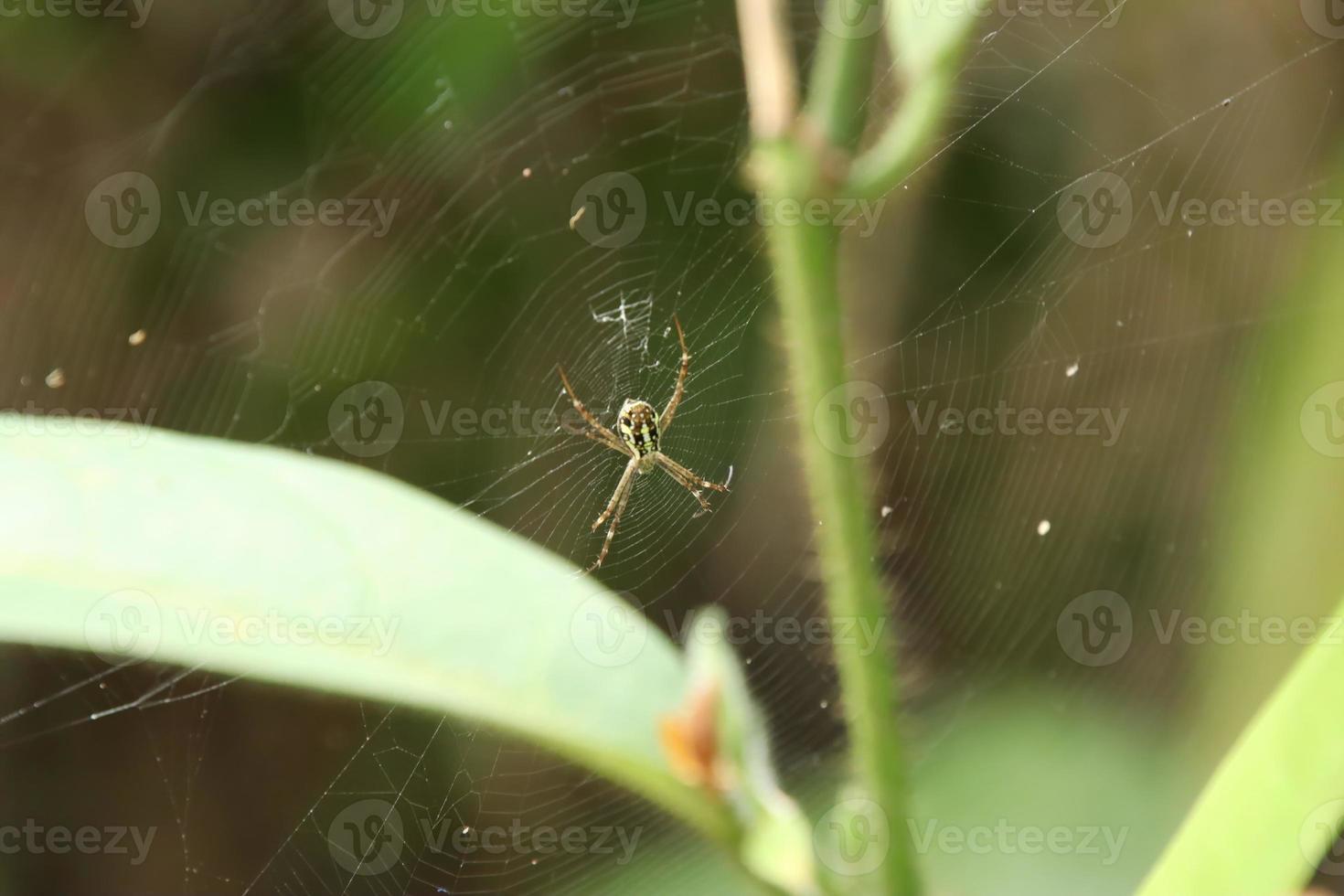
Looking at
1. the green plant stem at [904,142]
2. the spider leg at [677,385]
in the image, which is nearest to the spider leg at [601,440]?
the spider leg at [677,385]

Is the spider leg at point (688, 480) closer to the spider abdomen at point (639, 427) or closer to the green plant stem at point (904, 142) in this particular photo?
the spider abdomen at point (639, 427)

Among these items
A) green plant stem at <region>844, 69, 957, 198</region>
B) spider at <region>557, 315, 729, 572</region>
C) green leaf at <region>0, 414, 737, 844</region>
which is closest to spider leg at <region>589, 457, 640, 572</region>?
spider at <region>557, 315, 729, 572</region>

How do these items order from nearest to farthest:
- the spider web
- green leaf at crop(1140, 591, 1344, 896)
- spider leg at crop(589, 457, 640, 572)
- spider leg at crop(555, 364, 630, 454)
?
green leaf at crop(1140, 591, 1344, 896)
the spider web
spider leg at crop(555, 364, 630, 454)
spider leg at crop(589, 457, 640, 572)

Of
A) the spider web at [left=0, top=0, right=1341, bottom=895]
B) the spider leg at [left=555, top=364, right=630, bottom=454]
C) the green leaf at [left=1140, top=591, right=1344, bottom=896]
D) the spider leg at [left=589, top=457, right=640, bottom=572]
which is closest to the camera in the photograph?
the green leaf at [left=1140, top=591, right=1344, bottom=896]

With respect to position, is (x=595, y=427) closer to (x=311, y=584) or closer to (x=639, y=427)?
(x=639, y=427)

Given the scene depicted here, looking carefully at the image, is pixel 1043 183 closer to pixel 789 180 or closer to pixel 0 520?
pixel 789 180

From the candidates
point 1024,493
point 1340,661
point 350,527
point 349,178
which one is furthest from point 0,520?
point 1024,493

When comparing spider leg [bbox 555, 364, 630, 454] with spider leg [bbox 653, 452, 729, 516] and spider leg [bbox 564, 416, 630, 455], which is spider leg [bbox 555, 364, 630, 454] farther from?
spider leg [bbox 653, 452, 729, 516]

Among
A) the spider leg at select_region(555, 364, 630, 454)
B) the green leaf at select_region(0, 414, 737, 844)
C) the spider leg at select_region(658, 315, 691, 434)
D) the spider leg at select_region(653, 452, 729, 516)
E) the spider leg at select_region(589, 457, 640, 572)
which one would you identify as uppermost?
the spider leg at select_region(658, 315, 691, 434)
